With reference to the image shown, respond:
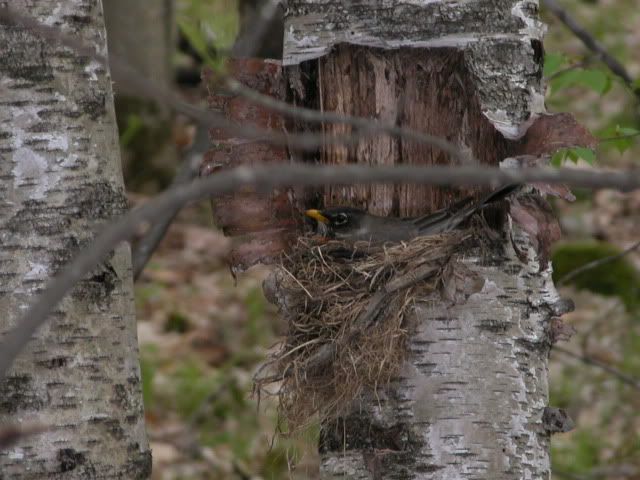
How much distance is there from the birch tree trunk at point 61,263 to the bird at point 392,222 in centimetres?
67

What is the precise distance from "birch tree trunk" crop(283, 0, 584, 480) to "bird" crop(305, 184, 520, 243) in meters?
0.11

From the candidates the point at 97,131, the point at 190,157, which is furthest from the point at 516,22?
the point at 190,157

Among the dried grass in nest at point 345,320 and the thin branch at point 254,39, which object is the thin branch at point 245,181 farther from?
the thin branch at point 254,39

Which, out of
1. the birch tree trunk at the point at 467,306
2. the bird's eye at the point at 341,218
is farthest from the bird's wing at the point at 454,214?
the bird's eye at the point at 341,218

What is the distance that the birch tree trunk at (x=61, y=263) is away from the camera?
2410 mm

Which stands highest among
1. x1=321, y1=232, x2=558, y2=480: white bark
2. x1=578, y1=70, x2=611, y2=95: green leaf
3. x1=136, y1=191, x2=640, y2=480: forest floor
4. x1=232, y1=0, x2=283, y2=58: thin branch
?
x1=232, y1=0, x2=283, y2=58: thin branch

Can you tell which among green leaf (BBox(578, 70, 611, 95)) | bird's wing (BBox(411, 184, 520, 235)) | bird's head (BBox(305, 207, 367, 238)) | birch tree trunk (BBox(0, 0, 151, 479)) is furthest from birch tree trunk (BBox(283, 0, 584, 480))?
green leaf (BBox(578, 70, 611, 95))

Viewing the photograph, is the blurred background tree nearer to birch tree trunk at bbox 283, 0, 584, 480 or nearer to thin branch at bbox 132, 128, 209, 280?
thin branch at bbox 132, 128, 209, 280

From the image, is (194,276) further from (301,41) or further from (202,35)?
(301,41)

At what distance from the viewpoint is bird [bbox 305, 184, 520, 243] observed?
269cm

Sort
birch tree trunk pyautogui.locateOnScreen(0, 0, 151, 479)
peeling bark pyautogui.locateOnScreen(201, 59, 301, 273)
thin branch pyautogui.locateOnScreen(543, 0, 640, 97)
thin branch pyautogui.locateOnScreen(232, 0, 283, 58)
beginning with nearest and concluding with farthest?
birch tree trunk pyautogui.locateOnScreen(0, 0, 151, 479) → peeling bark pyautogui.locateOnScreen(201, 59, 301, 273) → thin branch pyautogui.locateOnScreen(232, 0, 283, 58) → thin branch pyautogui.locateOnScreen(543, 0, 640, 97)

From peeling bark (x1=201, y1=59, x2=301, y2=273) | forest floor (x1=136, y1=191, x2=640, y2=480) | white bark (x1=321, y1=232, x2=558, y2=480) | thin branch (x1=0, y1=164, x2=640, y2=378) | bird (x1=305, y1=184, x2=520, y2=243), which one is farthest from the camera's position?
forest floor (x1=136, y1=191, x2=640, y2=480)

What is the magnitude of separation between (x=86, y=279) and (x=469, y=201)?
106cm

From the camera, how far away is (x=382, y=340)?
2553 mm
